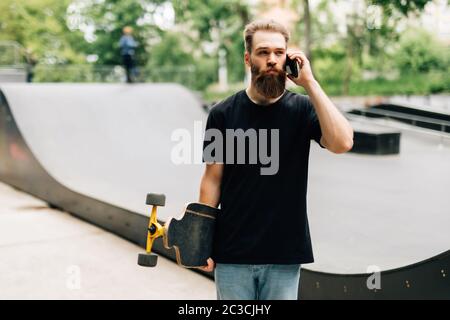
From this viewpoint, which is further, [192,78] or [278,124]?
[192,78]

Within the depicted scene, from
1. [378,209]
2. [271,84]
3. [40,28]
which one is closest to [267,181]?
[271,84]

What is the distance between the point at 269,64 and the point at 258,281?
33.1 inches

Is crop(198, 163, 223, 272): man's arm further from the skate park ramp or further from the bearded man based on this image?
the skate park ramp

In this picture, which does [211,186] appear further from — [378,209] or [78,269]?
[378,209]

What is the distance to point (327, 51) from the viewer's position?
91.7 ft

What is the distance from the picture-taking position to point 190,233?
7.11 feet

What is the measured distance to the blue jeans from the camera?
6.88 ft

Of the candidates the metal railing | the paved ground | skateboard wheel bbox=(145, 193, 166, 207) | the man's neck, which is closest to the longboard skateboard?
skateboard wheel bbox=(145, 193, 166, 207)

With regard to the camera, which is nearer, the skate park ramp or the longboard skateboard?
the longboard skateboard

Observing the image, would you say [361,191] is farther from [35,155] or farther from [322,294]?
[35,155]

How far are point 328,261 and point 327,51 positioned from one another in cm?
2524

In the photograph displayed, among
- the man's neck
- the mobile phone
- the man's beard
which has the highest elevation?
the mobile phone

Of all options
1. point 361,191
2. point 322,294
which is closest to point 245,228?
point 322,294

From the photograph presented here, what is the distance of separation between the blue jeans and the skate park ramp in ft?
Result: 4.12
